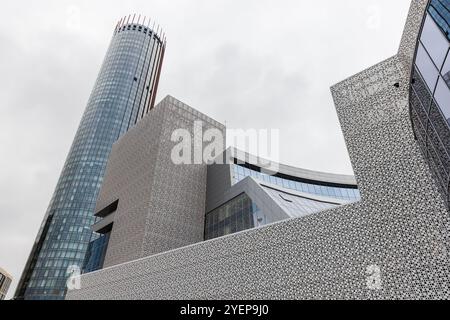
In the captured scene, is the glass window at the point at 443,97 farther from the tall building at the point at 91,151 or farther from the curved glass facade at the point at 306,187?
the tall building at the point at 91,151

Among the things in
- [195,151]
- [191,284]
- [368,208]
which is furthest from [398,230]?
[195,151]

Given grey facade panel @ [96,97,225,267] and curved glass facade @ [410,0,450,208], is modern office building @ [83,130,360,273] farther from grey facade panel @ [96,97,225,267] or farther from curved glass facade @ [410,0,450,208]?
curved glass facade @ [410,0,450,208]

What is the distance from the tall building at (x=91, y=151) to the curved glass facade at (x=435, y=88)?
92.3 meters

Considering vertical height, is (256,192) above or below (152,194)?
below

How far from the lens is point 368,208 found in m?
12.7

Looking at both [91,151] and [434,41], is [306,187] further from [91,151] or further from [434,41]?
[91,151]

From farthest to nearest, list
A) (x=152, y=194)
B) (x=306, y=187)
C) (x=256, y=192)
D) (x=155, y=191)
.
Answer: (x=306, y=187) → (x=155, y=191) → (x=152, y=194) → (x=256, y=192)

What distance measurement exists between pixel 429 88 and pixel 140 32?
146m

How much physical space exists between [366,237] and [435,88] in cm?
603

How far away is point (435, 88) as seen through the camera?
943cm

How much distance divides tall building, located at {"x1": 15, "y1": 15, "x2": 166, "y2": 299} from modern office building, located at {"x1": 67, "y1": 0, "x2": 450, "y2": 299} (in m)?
81.6

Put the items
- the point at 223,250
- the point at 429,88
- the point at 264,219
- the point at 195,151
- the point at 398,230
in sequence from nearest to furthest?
the point at 429,88
the point at 398,230
the point at 223,250
the point at 264,219
the point at 195,151

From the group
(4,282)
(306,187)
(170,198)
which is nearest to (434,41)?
(170,198)
